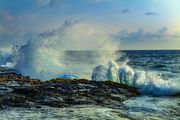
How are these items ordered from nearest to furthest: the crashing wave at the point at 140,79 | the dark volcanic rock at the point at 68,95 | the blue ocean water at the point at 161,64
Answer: the dark volcanic rock at the point at 68,95 < the crashing wave at the point at 140,79 < the blue ocean water at the point at 161,64

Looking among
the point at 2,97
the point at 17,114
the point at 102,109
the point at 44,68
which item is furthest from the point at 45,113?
the point at 44,68

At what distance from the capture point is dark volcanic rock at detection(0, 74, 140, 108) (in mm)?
15812

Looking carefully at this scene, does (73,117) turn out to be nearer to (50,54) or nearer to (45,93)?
(45,93)

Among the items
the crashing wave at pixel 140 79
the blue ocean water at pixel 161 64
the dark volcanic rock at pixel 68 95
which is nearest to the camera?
the dark volcanic rock at pixel 68 95

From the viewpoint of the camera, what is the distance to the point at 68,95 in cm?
1781

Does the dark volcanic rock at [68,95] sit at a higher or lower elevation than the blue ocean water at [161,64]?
lower

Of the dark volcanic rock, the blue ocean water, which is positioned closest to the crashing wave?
the dark volcanic rock

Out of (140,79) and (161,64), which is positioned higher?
(161,64)

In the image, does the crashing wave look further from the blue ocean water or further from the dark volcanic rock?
the blue ocean water

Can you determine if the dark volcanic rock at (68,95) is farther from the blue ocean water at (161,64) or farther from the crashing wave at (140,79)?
the blue ocean water at (161,64)

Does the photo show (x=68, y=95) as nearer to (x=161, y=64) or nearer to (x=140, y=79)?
(x=140, y=79)

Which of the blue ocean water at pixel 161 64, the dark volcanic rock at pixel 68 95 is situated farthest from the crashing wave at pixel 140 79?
the blue ocean water at pixel 161 64

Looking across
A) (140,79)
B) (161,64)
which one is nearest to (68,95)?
(140,79)

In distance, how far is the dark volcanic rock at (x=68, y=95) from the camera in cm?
1581
